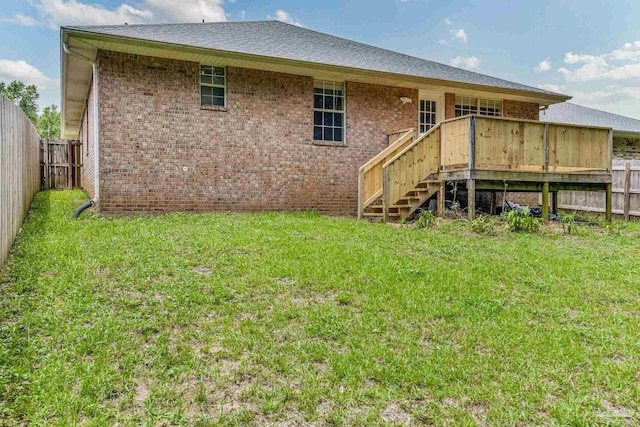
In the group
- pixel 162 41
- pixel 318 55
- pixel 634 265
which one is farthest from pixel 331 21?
pixel 634 265

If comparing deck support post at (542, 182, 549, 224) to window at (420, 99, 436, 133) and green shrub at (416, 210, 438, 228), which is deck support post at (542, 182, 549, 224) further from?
window at (420, 99, 436, 133)

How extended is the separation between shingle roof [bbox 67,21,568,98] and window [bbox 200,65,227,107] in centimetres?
62

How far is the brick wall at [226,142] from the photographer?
924cm

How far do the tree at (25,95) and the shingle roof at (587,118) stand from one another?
161 ft

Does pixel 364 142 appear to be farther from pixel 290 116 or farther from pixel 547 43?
pixel 547 43

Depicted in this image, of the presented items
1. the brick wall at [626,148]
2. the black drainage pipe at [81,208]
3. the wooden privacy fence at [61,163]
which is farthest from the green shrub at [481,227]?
the wooden privacy fence at [61,163]

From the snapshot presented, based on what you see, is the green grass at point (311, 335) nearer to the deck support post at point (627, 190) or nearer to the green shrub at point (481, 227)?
the green shrub at point (481, 227)

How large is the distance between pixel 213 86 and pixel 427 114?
616 cm

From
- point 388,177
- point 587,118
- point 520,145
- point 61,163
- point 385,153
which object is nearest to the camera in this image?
point 520,145

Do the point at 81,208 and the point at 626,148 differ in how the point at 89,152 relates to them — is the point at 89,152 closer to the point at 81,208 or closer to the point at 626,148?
the point at 81,208

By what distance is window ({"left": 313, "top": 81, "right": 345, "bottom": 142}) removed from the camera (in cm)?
1123

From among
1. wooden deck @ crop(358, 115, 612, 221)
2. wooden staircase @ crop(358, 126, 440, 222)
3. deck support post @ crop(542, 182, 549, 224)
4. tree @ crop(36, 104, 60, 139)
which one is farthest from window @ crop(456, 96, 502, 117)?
tree @ crop(36, 104, 60, 139)

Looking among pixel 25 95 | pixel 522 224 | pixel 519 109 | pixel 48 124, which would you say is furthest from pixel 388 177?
pixel 48 124

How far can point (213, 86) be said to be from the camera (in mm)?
10070
